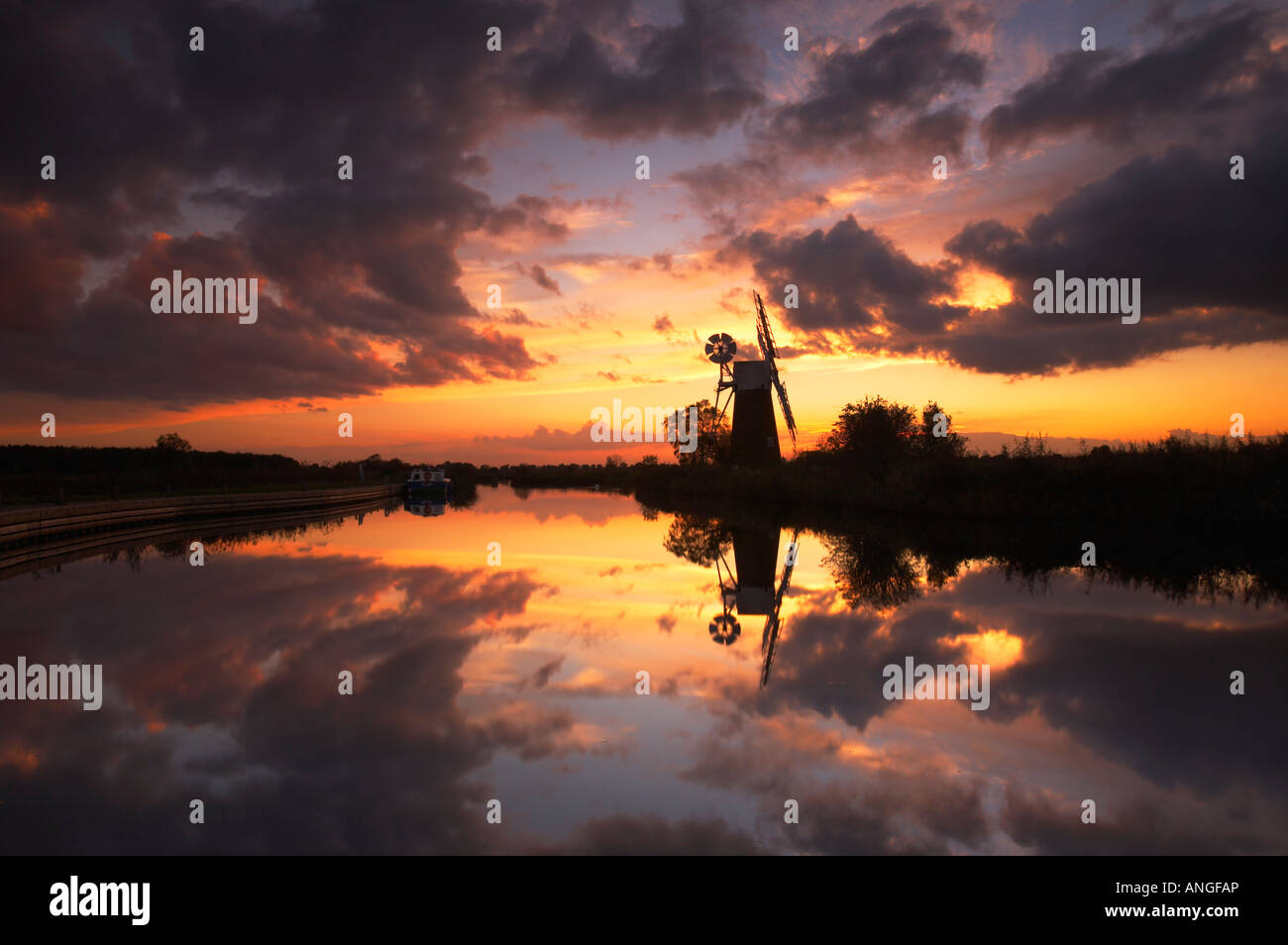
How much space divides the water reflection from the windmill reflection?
0.17 meters

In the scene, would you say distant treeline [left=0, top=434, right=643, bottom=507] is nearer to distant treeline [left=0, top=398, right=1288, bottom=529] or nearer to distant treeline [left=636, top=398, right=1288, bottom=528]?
distant treeline [left=0, top=398, right=1288, bottom=529]

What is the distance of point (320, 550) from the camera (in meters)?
20.2

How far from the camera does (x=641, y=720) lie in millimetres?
6484

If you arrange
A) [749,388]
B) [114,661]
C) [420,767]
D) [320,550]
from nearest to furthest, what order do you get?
[420,767] → [114,661] → [320,550] → [749,388]

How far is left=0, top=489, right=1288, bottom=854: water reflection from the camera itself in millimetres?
4453

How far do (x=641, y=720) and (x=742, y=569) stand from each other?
10455 millimetres

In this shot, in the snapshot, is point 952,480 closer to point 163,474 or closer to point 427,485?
point 427,485

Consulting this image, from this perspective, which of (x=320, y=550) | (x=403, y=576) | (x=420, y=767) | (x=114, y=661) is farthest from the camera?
(x=320, y=550)

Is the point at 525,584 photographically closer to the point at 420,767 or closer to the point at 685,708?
the point at 685,708
